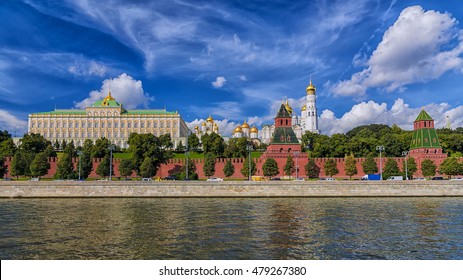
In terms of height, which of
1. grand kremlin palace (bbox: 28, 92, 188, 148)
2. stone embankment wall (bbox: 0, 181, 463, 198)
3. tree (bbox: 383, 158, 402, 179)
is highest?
grand kremlin palace (bbox: 28, 92, 188, 148)

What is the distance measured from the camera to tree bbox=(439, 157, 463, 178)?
53.4 meters

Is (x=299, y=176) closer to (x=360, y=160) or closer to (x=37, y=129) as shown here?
(x=360, y=160)

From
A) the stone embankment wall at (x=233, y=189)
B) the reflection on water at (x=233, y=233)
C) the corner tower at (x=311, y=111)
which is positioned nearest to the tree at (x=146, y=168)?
the stone embankment wall at (x=233, y=189)

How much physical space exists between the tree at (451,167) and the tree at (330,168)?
15024 millimetres

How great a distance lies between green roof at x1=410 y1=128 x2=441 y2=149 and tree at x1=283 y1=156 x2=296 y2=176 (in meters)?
21.2

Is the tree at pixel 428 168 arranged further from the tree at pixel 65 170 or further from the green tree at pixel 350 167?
the tree at pixel 65 170

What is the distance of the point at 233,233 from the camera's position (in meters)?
17.7

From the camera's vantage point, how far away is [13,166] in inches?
2199

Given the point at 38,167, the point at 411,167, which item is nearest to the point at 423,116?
the point at 411,167

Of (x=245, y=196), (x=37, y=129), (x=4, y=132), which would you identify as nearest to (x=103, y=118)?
(x=37, y=129)

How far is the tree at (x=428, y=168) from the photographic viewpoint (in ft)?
181

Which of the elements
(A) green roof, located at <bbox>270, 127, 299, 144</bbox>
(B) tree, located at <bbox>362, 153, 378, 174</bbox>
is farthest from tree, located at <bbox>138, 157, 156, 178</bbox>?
(B) tree, located at <bbox>362, 153, 378, 174</bbox>

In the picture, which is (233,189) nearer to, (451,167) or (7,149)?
(451,167)

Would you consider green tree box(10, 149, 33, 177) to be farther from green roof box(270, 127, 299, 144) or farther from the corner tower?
the corner tower
